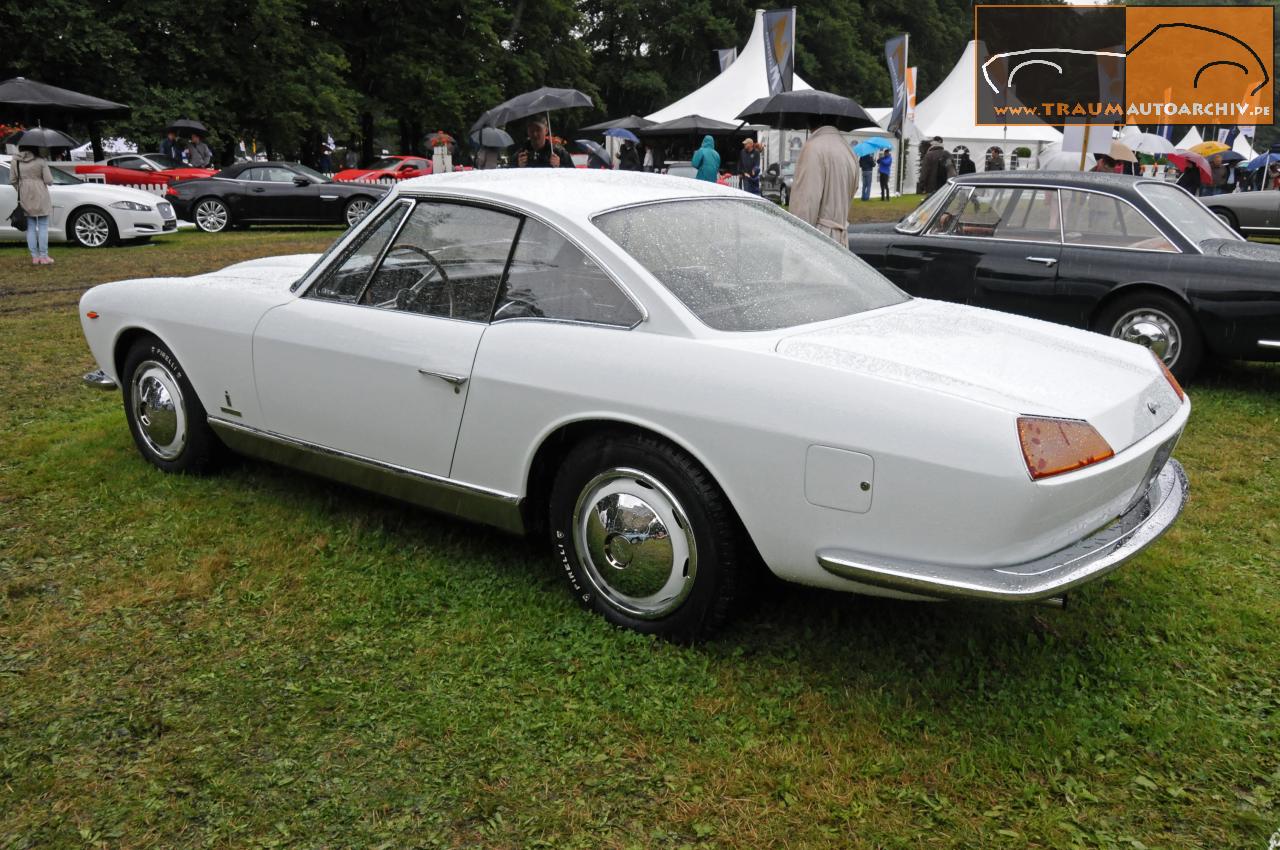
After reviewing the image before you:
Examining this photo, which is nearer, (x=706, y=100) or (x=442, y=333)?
(x=442, y=333)

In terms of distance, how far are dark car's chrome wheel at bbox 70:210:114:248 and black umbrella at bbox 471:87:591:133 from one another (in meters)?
5.58

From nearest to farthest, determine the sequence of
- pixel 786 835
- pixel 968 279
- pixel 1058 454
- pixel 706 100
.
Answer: pixel 786 835 < pixel 1058 454 < pixel 968 279 < pixel 706 100

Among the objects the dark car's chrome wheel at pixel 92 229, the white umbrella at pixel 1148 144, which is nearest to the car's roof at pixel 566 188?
the dark car's chrome wheel at pixel 92 229

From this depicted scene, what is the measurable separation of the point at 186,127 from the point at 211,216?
6.92 metres

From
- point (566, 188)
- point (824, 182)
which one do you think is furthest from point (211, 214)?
point (566, 188)

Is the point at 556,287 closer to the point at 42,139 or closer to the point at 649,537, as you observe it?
the point at 649,537

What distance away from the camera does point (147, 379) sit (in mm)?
4535

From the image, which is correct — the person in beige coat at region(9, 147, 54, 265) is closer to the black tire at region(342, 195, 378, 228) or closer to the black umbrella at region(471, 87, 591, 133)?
the black umbrella at region(471, 87, 591, 133)

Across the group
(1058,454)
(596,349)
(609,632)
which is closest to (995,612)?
(1058,454)

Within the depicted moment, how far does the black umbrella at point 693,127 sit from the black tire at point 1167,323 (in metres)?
24.3

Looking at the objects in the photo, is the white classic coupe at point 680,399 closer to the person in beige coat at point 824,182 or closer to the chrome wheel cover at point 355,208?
the person in beige coat at point 824,182

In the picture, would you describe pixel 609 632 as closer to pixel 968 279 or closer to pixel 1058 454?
pixel 1058 454

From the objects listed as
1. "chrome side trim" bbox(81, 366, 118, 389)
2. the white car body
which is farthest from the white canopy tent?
"chrome side trim" bbox(81, 366, 118, 389)

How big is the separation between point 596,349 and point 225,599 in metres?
1.62
